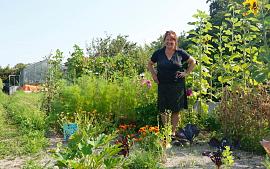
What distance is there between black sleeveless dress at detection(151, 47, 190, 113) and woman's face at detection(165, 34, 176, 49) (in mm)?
143

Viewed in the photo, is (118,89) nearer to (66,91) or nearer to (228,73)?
(66,91)

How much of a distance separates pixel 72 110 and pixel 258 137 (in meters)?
3.34

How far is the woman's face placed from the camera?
5.86m

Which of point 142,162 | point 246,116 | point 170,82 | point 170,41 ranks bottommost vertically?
point 142,162

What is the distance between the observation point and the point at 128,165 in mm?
4031

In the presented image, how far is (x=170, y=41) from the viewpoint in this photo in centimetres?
586

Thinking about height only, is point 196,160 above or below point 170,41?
below

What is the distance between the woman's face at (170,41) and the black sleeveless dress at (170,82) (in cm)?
14

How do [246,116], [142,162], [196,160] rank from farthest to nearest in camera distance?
[246,116] < [196,160] < [142,162]

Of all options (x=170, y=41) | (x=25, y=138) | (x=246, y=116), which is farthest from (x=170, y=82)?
(x=25, y=138)

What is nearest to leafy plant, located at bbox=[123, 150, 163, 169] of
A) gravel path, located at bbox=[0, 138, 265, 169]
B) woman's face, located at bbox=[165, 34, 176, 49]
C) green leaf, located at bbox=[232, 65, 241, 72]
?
gravel path, located at bbox=[0, 138, 265, 169]

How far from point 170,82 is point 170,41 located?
597 mm

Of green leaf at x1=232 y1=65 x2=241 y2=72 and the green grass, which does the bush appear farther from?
the green grass

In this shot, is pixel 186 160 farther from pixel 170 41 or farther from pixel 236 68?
Answer: pixel 236 68
